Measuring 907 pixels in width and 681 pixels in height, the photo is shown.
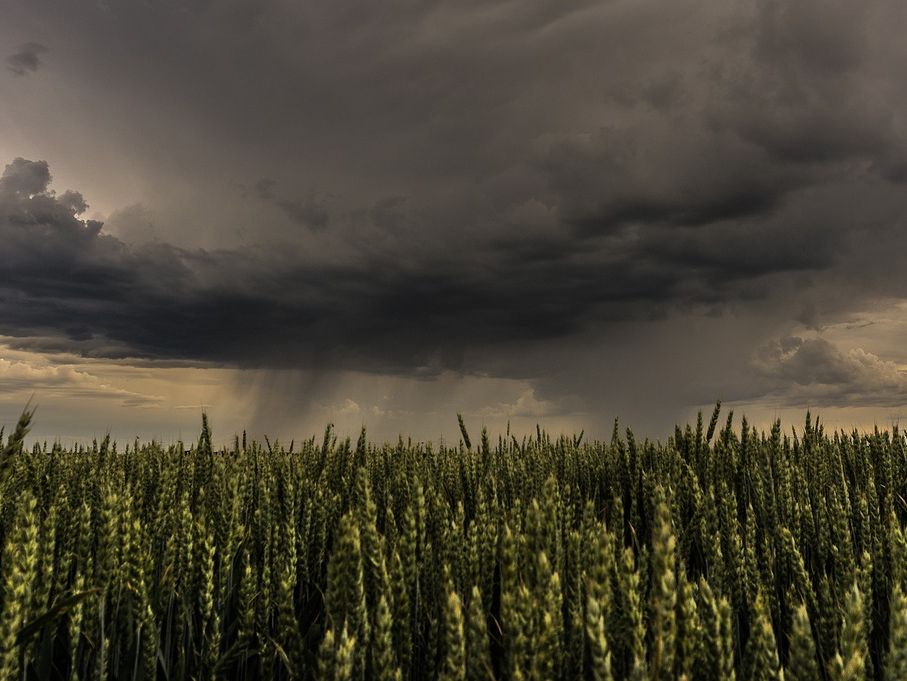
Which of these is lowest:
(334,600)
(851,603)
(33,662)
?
(33,662)

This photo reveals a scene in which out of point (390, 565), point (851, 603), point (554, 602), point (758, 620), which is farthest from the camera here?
point (390, 565)

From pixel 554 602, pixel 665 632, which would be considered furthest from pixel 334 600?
pixel 665 632

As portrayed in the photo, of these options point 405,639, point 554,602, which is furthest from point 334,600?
point 554,602

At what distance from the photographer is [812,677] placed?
155 cm

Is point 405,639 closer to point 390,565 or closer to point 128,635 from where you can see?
point 390,565

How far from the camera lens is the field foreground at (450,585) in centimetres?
163

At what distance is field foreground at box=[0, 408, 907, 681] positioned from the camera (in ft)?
5.35

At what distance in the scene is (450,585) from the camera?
1.81m

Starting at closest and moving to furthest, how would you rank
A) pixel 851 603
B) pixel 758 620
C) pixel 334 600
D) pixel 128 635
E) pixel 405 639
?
pixel 851 603 < pixel 758 620 < pixel 334 600 < pixel 405 639 < pixel 128 635

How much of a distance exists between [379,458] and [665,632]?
4878 mm

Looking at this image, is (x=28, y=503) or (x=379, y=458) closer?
(x=28, y=503)

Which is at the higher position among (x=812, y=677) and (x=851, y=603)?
(x=851, y=603)

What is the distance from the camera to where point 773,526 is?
3.71m

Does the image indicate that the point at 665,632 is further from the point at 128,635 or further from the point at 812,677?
the point at 128,635
